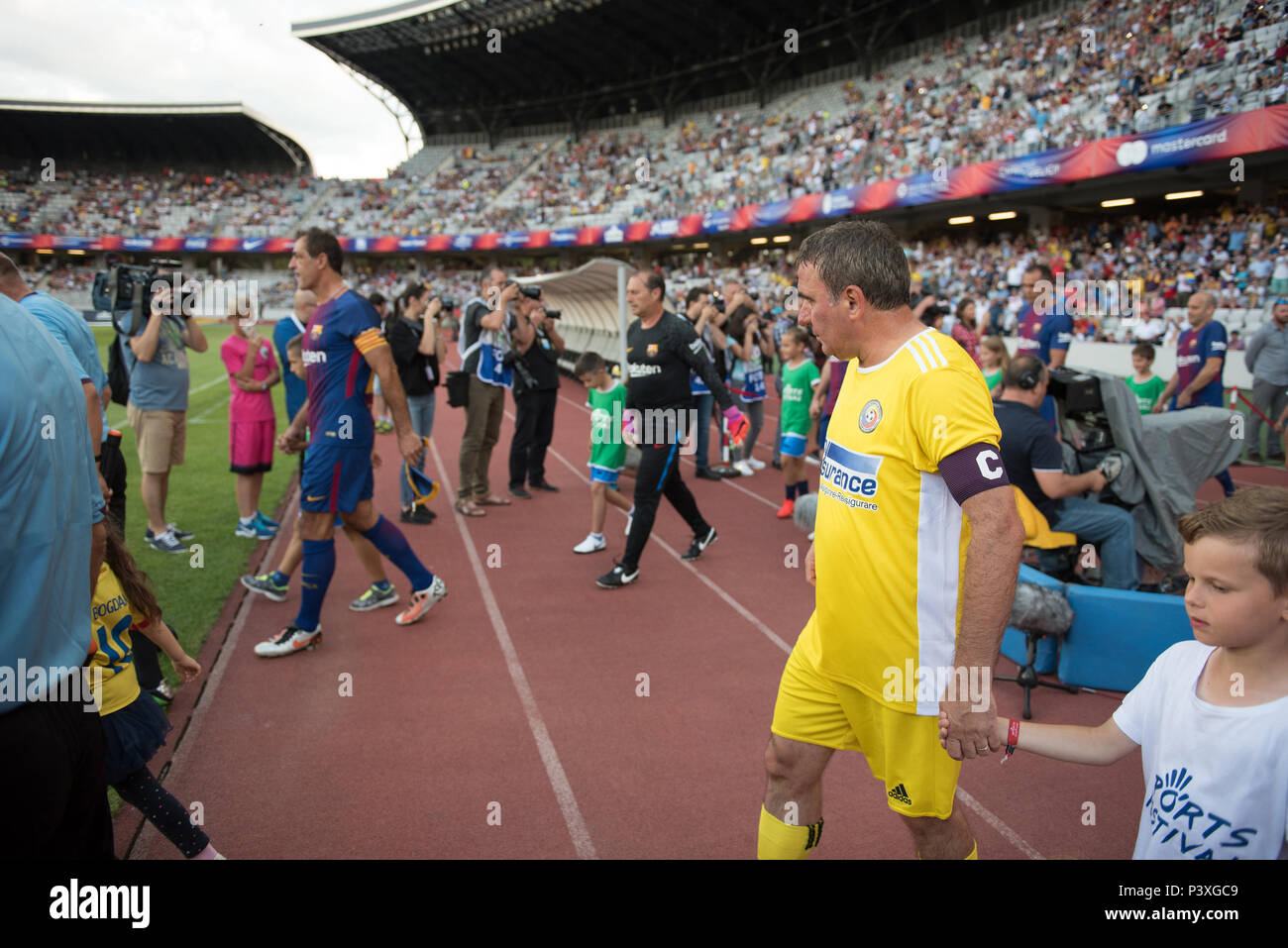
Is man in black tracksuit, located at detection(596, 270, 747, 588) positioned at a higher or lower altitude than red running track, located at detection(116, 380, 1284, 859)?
higher

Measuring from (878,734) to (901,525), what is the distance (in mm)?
598

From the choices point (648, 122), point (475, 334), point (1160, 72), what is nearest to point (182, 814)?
point (475, 334)

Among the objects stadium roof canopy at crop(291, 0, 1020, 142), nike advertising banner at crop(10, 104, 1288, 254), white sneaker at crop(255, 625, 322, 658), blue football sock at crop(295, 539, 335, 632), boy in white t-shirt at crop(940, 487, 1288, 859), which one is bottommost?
white sneaker at crop(255, 625, 322, 658)

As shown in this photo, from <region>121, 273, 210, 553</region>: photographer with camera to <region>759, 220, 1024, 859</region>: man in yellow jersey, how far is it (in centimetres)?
602

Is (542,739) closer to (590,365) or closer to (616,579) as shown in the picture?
(616,579)

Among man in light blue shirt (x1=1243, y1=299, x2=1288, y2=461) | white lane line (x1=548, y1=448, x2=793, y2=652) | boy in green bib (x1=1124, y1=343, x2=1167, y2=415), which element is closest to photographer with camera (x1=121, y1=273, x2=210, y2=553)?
white lane line (x1=548, y1=448, x2=793, y2=652)

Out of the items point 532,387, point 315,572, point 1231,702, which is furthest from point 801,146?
point 1231,702

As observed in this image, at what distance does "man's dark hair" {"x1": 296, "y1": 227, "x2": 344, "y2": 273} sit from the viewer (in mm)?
4594

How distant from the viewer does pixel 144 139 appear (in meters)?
59.7

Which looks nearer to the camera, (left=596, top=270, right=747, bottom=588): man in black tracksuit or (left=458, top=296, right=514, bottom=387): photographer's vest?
(left=596, top=270, right=747, bottom=588): man in black tracksuit

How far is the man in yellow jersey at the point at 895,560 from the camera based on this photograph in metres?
1.94

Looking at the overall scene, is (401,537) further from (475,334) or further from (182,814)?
(475,334)

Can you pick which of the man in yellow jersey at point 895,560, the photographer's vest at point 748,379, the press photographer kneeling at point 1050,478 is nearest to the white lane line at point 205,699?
the man in yellow jersey at point 895,560

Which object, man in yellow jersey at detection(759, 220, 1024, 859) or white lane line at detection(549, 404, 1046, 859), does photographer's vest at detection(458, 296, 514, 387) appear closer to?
white lane line at detection(549, 404, 1046, 859)
